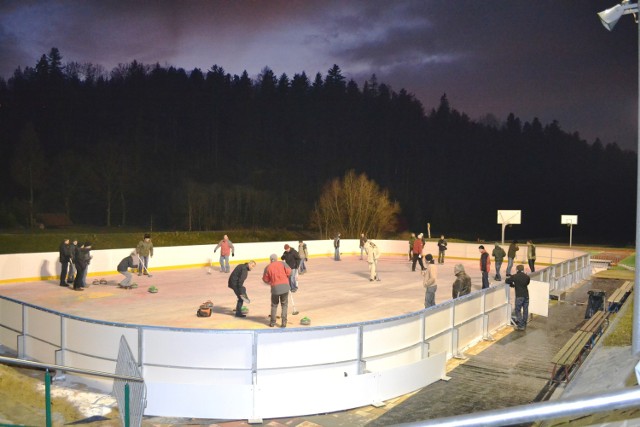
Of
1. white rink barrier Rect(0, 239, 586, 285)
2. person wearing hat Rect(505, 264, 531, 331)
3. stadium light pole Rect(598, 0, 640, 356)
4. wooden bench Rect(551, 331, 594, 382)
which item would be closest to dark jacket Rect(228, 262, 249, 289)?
person wearing hat Rect(505, 264, 531, 331)

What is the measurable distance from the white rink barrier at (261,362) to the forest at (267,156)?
5356cm

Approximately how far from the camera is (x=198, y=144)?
3812 inches

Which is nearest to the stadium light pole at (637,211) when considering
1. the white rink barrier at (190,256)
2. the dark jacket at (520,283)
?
the dark jacket at (520,283)

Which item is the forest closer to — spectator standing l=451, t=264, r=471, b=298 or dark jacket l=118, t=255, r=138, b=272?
dark jacket l=118, t=255, r=138, b=272

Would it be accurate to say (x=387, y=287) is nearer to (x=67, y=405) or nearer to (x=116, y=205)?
(x=67, y=405)

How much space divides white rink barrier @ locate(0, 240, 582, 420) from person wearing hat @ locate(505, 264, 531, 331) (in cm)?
515

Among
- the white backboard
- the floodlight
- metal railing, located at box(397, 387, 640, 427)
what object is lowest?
metal railing, located at box(397, 387, 640, 427)

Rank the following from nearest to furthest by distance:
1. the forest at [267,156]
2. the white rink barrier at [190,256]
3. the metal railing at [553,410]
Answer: the metal railing at [553,410], the white rink barrier at [190,256], the forest at [267,156]

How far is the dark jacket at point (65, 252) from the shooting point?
1962 centimetres

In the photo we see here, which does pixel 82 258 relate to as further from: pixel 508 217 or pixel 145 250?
pixel 508 217

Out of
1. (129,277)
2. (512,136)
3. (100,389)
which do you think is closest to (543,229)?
(512,136)

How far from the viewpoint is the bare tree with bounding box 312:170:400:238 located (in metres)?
59.1

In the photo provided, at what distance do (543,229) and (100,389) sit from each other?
10641 cm

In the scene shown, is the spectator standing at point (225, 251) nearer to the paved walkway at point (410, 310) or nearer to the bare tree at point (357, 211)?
the paved walkway at point (410, 310)
